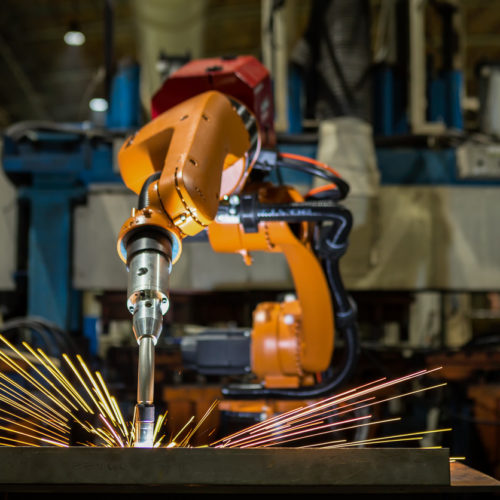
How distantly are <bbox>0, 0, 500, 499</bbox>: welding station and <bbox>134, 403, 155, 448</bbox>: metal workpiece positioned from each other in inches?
10.5

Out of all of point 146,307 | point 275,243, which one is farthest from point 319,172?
point 146,307

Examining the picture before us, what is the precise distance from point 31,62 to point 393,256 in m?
9.23

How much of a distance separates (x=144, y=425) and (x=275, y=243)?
846 millimetres

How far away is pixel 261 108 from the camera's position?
1.84 m

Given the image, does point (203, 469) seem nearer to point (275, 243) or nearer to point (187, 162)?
point (187, 162)

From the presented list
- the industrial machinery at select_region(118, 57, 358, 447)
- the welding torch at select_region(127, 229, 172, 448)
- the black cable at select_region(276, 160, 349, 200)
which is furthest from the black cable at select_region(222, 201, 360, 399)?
the welding torch at select_region(127, 229, 172, 448)

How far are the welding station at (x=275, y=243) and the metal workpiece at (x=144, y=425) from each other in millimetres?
267

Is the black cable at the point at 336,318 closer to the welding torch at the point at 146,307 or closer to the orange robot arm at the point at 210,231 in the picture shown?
the orange robot arm at the point at 210,231

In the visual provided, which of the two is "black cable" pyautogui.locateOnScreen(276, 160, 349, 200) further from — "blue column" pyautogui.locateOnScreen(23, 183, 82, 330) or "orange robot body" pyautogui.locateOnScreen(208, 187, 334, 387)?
"blue column" pyautogui.locateOnScreen(23, 183, 82, 330)

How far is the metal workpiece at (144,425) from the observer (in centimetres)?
118

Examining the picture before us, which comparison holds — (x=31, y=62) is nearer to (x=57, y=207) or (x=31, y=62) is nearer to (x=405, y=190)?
(x=57, y=207)

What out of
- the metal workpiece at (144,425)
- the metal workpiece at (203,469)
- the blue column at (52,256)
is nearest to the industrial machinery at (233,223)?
the metal workpiece at (144,425)

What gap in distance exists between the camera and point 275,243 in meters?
1.90

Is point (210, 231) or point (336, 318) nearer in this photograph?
point (210, 231)
